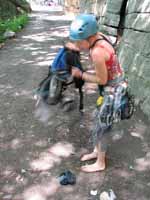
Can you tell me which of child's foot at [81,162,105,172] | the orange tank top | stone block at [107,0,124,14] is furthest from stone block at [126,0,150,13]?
child's foot at [81,162,105,172]

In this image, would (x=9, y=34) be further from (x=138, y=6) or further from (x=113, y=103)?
(x=113, y=103)

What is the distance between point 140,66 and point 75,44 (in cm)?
253

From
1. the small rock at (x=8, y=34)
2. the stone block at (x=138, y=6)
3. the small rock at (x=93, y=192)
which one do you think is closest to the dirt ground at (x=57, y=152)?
the small rock at (x=93, y=192)

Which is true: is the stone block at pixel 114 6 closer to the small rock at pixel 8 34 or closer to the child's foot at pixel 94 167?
the small rock at pixel 8 34

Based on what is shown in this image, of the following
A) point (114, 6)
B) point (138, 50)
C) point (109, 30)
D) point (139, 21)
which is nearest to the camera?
point (138, 50)

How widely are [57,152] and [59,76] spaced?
97 centimetres

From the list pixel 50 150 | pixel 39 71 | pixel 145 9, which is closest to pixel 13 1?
pixel 39 71

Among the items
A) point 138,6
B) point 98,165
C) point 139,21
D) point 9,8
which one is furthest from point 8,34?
point 98,165

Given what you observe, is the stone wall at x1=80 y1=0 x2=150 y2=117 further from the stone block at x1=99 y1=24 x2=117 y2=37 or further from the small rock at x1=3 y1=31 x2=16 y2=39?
the small rock at x1=3 y1=31 x2=16 y2=39

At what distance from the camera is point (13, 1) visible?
1766cm

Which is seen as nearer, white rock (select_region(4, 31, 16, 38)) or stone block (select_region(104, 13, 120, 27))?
stone block (select_region(104, 13, 120, 27))

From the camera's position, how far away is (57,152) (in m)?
3.93

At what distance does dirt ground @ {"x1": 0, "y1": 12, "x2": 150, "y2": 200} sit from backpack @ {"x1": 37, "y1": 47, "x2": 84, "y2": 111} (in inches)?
12.1

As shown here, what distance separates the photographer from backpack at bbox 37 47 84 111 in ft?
11.2
